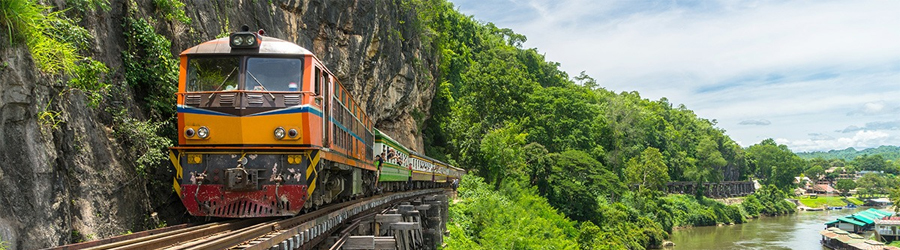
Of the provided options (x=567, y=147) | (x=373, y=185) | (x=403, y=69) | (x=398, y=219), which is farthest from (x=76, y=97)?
(x=567, y=147)

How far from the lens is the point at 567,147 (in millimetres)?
51781

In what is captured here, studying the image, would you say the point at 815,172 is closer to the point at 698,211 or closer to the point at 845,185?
the point at 845,185

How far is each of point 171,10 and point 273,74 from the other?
4.00m

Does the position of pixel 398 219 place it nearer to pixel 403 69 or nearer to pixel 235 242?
pixel 235 242

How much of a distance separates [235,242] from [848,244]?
177 feet

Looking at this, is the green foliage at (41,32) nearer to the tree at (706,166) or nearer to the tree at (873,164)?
the tree at (706,166)

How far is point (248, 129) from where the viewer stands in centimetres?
894

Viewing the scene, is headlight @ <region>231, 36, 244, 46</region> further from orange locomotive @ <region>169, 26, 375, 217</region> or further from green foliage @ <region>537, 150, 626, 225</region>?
green foliage @ <region>537, 150, 626, 225</region>

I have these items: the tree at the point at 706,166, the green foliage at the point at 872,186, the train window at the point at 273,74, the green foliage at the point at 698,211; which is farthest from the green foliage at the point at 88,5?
the green foliage at the point at 872,186

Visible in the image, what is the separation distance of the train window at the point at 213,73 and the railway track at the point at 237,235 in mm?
2096

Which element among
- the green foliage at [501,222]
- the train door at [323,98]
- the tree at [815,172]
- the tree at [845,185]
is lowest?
the tree at [845,185]

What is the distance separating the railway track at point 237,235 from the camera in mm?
5984

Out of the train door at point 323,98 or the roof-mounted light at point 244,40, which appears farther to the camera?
the train door at point 323,98

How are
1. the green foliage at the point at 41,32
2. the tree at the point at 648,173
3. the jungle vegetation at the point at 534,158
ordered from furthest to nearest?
the tree at the point at 648,173
the jungle vegetation at the point at 534,158
the green foliage at the point at 41,32
